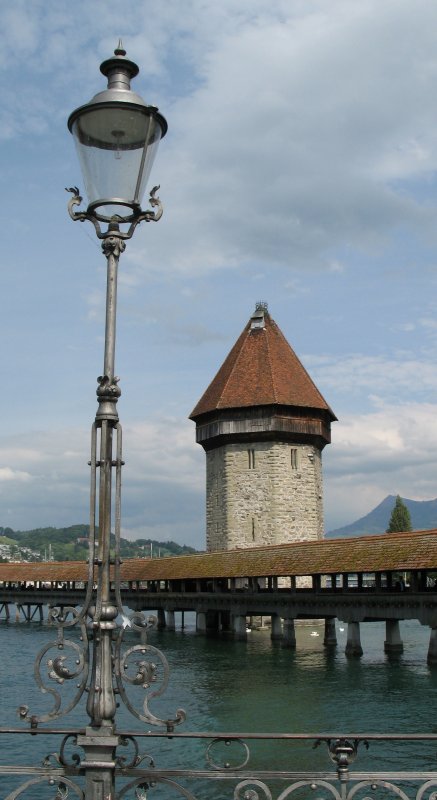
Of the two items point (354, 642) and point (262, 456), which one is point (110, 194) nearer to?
point (354, 642)

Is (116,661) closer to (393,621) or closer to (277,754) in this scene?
(277,754)

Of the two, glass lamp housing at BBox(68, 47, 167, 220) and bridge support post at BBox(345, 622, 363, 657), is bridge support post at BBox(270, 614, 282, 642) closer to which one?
bridge support post at BBox(345, 622, 363, 657)

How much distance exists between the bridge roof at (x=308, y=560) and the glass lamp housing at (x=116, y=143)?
55.5ft

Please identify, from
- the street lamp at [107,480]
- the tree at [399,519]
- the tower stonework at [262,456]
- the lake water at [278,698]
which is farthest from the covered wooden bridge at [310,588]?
the tree at [399,519]

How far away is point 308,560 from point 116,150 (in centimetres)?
2194

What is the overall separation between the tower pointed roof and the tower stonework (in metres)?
0.05

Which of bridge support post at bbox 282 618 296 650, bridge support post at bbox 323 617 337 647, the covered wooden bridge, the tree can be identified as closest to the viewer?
the covered wooden bridge

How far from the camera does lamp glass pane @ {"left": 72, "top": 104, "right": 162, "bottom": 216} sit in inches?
138

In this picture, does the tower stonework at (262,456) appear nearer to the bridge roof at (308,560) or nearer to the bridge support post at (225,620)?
the bridge support post at (225,620)

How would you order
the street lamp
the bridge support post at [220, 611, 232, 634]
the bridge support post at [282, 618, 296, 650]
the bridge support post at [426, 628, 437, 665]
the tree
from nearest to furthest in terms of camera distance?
the street lamp → the bridge support post at [426, 628, 437, 665] → the bridge support post at [282, 618, 296, 650] → the bridge support post at [220, 611, 232, 634] → the tree

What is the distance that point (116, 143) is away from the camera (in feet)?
11.6

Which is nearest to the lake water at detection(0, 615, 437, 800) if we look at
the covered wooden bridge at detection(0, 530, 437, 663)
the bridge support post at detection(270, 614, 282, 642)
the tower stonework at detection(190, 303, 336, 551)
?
the bridge support post at detection(270, 614, 282, 642)

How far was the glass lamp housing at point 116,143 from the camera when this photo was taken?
11.5ft

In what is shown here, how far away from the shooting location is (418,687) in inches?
674
